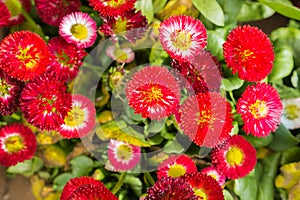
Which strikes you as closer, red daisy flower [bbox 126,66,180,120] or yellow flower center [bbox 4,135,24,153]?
red daisy flower [bbox 126,66,180,120]

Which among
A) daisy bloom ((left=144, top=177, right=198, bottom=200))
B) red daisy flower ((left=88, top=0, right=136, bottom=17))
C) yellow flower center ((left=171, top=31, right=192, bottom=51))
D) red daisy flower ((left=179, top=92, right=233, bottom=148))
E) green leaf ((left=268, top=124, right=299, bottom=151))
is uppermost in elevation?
red daisy flower ((left=88, top=0, right=136, bottom=17))

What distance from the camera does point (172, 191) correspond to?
0.74 m

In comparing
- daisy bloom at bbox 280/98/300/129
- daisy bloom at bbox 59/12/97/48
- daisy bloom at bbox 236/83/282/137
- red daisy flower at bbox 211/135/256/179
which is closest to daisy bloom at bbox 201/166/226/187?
red daisy flower at bbox 211/135/256/179

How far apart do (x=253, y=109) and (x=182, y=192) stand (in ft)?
0.78

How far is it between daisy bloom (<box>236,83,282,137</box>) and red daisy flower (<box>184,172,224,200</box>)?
13 centimetres

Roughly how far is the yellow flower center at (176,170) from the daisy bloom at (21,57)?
0.31 m

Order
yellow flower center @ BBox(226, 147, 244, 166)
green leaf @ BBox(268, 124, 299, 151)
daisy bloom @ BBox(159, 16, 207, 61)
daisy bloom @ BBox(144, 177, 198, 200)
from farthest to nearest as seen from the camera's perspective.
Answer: green leaf @ BBox(268, 124, 299, 151) < yellow flower center @ BBox(226, 147, 244, 166) < daisy bloom @ BBox(159, 16, 207, 61) < daisy bloom @ BBox(144, 177, 198, 200)

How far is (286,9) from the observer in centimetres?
102

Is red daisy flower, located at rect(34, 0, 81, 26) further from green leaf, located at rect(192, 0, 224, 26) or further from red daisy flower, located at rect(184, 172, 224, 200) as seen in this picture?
red daisy flower, located at rect(184, 172, 224, 200)

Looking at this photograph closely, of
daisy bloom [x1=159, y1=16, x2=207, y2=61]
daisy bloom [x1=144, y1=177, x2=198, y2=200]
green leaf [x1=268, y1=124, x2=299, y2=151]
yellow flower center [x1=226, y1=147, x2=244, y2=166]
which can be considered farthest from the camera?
green leaf [x1=268, y1=124, x2=299, y2=151]

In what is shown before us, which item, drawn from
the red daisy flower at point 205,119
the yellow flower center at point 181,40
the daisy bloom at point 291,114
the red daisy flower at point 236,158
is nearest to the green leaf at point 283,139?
the daisy bloom at point 291,114

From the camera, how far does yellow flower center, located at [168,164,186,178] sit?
91 cm

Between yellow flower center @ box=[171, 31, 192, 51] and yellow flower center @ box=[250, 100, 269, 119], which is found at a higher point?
yellow flower center @ box=[171, 31, 192, 51]

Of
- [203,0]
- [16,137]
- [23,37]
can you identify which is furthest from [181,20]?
A: [16,137]
